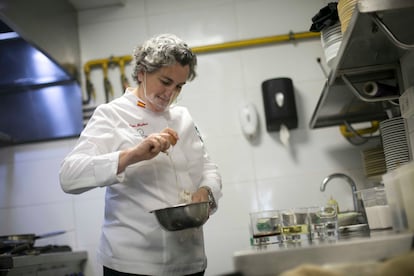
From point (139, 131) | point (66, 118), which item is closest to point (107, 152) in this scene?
point (139, 131)

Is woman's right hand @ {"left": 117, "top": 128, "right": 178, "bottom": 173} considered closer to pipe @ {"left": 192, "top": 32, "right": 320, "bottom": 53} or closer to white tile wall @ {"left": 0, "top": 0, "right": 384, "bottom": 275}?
white tile wall @ {"left": 0, "top": 0, "right": 384, "bottom": 275}

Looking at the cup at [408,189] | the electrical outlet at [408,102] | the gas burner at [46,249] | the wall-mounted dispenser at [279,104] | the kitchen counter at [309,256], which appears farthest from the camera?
the wall-mounted dispenser at [279,104]

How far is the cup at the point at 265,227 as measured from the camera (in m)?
1.35

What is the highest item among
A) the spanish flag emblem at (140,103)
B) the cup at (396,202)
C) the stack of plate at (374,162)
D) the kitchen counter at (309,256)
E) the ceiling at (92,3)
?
the ceiling at (92,3)

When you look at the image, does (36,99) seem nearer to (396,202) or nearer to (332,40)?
(332,40)

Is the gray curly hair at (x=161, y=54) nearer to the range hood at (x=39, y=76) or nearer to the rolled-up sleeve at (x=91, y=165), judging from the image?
the rolled-up sleeve at (x=91, y=165)

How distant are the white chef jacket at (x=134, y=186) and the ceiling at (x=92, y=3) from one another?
1.42 meters

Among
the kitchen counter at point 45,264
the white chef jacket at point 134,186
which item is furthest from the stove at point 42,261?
the white chef jacket at point 134,186

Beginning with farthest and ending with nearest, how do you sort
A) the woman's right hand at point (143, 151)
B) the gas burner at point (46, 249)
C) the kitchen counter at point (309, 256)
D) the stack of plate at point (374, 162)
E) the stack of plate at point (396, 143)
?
the stack of plate at point (374, 162)
the gas burner at point (46, 249)
the stack of plate at point (396, 143)
the woman's right hand at point (143, 151)
the kitchen counter at point (309, 256)

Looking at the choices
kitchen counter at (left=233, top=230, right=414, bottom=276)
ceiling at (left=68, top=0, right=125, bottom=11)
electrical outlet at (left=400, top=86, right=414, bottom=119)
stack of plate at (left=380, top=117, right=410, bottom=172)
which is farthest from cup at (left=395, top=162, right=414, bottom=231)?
ceiling at (left=68, top=0, right=125, bottom=11)

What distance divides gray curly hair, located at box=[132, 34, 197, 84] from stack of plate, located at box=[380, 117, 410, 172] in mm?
820

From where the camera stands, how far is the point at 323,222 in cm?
132

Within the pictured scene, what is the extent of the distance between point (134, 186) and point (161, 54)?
46 cm

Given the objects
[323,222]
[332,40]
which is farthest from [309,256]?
[332,40]
